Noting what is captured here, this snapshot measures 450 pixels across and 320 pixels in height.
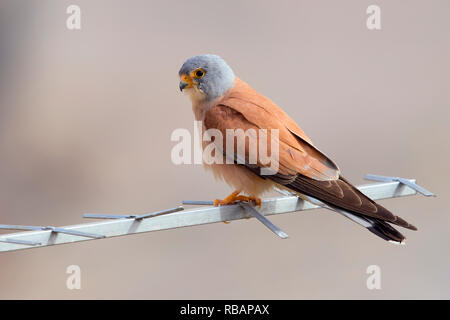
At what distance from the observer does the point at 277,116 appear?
126 inches

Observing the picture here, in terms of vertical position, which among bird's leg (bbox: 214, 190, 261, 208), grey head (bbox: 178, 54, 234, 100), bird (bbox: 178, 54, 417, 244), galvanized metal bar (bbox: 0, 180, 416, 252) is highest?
grey head (bbox: 178, 54, 234, 100)

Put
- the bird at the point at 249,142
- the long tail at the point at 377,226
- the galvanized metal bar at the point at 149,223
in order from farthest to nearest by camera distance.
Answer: the bird at the point at 249,142
the long tail at the point at 377,226
the galvanized metal bar at the point at 149,223

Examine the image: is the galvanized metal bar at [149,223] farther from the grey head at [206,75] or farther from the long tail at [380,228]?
the grey head at [206,75]

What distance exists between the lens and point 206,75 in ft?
10.6

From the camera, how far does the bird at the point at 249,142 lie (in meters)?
3.02

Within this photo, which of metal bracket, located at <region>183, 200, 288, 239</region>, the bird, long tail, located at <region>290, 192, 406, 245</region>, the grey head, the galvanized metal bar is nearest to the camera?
the galvanized metal bar

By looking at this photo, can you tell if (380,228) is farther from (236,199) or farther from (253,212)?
(236,199)

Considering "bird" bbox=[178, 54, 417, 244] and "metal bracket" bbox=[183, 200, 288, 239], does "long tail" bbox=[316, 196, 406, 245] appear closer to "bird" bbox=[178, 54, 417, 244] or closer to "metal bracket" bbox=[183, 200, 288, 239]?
"bird" bbox=[178, 54, 417, 244]

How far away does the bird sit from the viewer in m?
3.02

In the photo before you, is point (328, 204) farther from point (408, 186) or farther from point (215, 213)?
point (215, 213)

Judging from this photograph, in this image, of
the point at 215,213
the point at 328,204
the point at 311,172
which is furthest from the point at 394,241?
the point at 215,213

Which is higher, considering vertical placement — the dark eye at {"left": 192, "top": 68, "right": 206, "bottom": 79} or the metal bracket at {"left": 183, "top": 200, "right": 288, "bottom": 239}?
the dark eye at {"left": 192, "top": 68, "right": 206, "bottom": 79}

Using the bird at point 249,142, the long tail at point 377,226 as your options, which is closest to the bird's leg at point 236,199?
the bird at point 249,142

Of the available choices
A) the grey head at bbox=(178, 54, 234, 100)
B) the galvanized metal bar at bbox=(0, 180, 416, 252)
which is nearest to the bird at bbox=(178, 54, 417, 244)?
the grey head at bbox=(178, 54, 234, 100)
